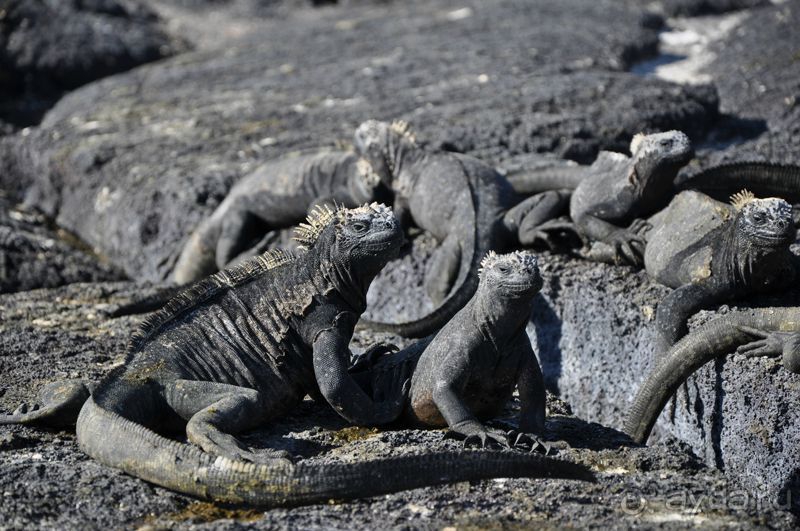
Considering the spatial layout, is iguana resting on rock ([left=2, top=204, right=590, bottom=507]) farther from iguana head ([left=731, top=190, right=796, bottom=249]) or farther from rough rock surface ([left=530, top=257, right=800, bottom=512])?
iguana head ([left=731, top=190, right=796, bottom=249])

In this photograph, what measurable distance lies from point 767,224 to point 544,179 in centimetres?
199

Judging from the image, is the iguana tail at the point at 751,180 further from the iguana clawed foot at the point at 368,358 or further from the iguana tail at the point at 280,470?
the iguana tail at the point at 280,470

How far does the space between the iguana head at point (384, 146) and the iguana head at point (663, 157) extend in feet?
5.09

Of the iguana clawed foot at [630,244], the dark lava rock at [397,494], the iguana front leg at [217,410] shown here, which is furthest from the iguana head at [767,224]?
the iguana front leg at [217,410]

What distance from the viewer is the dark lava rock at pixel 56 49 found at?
42.5 feet

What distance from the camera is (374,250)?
14.4ft

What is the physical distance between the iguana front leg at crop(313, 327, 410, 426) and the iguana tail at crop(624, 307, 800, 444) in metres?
1.02

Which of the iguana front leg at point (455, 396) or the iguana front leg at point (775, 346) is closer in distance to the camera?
the iguana front leg at point (455, 396)

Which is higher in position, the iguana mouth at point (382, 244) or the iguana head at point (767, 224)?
the iguana mouth at point (382, 244)

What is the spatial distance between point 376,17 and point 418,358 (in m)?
9.77

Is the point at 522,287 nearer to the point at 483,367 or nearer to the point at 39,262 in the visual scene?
the point at 483,367

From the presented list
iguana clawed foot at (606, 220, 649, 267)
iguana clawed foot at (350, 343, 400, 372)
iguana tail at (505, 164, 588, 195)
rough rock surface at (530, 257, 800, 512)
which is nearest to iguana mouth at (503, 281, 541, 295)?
iguana clawed foot at (350, 343, 400, 372)

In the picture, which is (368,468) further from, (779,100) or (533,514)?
(779,100)

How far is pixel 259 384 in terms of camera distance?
14.4 ft
